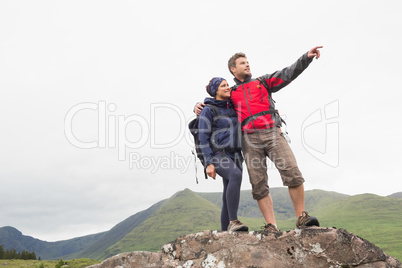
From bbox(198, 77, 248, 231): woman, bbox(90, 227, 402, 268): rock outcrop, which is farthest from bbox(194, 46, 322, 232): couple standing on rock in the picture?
bbox(90, 227, 402, 268): rock outcrop

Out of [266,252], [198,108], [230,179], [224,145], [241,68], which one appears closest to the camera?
[266,252]

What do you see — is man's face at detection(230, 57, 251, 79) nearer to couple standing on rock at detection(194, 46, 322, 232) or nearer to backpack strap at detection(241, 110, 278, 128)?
couple standing on rock at detection(194, 46, 322, 232)

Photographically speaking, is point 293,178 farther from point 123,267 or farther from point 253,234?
point 123,267

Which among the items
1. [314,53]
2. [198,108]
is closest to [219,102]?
[198,108]

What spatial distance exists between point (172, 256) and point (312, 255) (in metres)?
2.57

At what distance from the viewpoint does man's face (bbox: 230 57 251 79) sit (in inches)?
279

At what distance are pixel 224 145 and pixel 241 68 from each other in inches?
81.6

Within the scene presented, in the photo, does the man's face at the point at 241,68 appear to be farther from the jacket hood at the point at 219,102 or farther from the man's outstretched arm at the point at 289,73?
the jacket hood at the point at 219,102

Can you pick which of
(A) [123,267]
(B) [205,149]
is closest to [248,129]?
(B) [205,149]

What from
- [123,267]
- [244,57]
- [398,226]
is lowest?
[398,226]

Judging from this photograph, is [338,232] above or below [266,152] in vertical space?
below

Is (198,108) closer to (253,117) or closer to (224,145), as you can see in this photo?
(224,145)

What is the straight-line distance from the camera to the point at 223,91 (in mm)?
6918

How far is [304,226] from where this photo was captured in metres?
5.50
